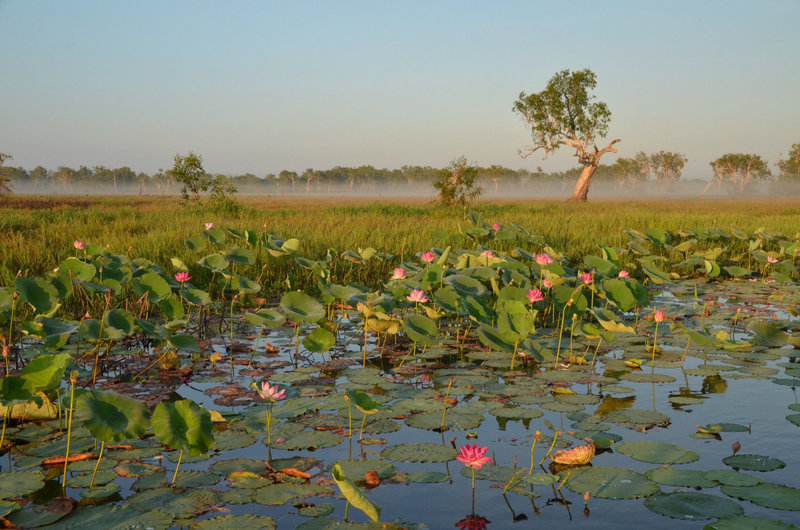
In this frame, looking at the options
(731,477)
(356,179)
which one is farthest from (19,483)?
(356,179)

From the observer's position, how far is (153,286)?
3975 millimetres

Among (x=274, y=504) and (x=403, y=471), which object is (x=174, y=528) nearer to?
(x=274, y=504)

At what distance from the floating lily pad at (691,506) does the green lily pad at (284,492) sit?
1097 mm

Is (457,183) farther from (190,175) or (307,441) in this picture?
(307,441)

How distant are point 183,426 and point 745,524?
180 cm

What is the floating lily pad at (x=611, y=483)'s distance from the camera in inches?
79.5

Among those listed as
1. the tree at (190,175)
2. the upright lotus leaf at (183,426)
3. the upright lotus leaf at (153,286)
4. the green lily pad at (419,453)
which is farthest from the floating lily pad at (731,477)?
the tree at (190,175)

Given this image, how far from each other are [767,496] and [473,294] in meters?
2.38

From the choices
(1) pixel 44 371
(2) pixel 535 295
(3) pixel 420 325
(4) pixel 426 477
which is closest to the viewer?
(4) pixel 426 477

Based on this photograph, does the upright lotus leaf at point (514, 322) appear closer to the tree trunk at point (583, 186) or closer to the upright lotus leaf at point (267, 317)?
the upright lotus leaf at point (267, 317)

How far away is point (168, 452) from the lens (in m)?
2.40

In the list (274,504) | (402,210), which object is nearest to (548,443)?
(274,504)

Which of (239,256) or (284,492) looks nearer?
(284,492)

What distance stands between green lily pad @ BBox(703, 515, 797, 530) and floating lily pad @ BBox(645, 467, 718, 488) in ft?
0.89
